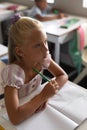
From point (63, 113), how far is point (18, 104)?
20cm

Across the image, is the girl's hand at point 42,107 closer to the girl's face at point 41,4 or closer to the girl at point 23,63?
the girl at point 23,63

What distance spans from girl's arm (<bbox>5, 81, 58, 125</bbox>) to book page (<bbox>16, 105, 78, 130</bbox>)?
24mm

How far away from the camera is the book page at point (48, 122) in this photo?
0.82m

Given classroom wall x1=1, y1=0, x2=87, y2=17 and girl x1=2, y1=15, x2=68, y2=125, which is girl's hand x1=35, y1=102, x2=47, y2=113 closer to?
girl x1=2, y1=15, x2=68, y2=125

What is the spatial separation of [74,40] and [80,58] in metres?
0.23

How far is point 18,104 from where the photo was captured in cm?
86

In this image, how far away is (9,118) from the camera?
85 centimetres

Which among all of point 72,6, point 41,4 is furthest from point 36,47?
point 72,6

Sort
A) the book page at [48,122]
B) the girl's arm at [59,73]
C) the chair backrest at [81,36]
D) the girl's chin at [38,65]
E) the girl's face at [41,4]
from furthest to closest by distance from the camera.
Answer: the girl's face at [41,4], the chair backrest at [81,36], the girl's arm at [59,73], the girl's chin at [38,65], the book page at [48,122]

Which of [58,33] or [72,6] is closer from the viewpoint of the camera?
[58,33]

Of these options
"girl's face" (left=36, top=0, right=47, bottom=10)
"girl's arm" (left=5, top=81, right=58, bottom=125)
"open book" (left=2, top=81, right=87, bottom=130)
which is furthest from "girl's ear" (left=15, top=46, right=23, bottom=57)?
"girl's face" (left=36, top=0, right=47, bottom=10)

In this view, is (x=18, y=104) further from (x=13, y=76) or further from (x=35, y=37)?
(x=35, y=37)

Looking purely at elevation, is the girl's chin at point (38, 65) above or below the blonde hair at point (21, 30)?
below

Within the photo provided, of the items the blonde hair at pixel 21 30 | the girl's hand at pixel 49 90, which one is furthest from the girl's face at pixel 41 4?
the girl's hand at pixel 49 90
